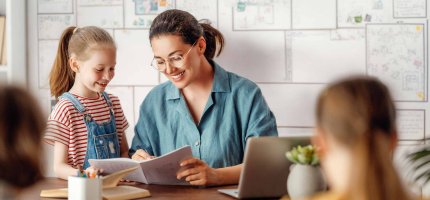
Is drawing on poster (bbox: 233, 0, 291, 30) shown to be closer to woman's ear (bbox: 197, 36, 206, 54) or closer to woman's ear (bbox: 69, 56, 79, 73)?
woman's ear (bbox: 197, 36, 206, 54)

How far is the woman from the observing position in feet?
9.98

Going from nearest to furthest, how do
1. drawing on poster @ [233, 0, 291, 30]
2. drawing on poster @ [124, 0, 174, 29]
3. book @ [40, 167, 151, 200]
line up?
book @ [40, 167, 151, 200], drawing on poster @ [233, 0, 291, 30], drawing on poster @ [124, 0, 174, 29]

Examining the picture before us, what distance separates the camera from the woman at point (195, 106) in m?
3.04

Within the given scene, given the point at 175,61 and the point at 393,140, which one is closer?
the point at 393,140

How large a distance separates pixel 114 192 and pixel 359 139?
4.09ft

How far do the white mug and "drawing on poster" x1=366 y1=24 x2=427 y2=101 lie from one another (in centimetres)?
166

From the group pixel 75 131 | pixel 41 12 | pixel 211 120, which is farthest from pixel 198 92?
pixel 41 12

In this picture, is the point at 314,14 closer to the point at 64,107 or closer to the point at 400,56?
the point at 400,56

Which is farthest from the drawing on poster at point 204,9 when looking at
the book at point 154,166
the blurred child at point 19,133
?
the blurred child at point 19,133

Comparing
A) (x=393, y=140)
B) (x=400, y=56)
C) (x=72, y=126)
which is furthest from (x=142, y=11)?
(x=393, y=140)

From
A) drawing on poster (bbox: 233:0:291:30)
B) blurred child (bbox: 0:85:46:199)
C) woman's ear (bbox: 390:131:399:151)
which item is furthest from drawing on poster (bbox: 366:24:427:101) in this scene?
blurred child (bbox: 0:85:46:199)

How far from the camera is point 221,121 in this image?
3105 millimetres

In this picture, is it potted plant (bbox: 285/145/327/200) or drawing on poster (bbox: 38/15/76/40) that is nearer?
potted plant (bbox: 285/145/327/200)

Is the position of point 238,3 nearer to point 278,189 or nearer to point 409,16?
point 409,16
